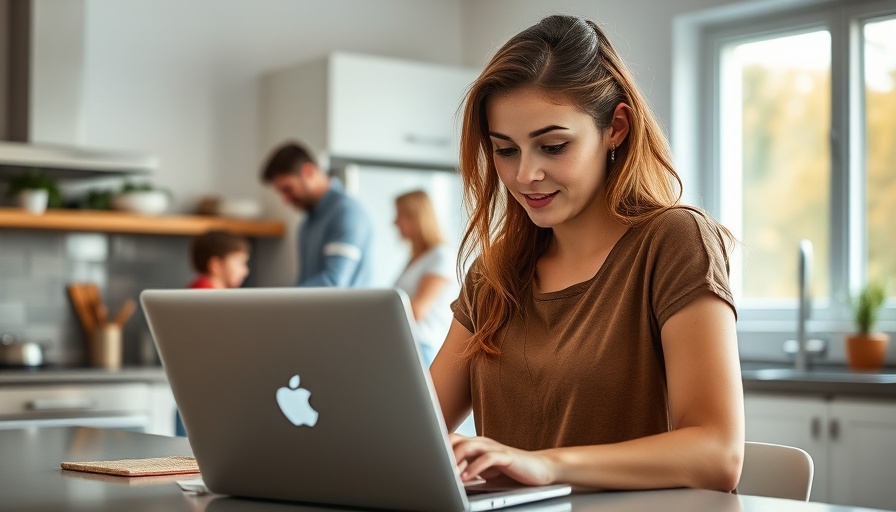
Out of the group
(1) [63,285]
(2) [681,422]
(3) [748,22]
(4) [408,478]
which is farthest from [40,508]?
(3) [748,22]

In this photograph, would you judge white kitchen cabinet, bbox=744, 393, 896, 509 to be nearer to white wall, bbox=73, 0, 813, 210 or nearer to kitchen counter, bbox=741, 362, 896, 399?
kitchen counter, bbox=741, 362, 896, 399

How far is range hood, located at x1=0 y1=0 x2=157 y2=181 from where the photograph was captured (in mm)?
3893

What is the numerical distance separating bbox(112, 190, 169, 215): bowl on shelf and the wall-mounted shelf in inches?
0.9

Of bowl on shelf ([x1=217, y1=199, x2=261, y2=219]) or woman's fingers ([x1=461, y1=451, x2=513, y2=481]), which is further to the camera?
bowl on shelf ([x1=217, y1=199, x2=261, y2=219])

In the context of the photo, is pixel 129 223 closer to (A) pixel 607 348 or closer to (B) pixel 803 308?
(B) pixel 803 308

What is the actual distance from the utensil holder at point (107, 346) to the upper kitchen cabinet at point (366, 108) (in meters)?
1.05

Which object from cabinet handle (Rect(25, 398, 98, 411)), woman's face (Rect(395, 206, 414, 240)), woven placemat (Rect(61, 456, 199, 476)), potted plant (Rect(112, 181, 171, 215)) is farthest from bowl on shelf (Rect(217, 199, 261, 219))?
woven placemat (Rect(61, 456, 199, 476))

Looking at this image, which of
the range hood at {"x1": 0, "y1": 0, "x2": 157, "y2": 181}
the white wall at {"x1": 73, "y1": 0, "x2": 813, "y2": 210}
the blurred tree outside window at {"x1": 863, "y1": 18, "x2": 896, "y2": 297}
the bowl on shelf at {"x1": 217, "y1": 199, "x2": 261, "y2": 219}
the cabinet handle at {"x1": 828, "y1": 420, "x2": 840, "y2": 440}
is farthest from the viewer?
the bowl on shelf at {"x1": 217, "y1": 199, "x2": 261, "y2": 219}

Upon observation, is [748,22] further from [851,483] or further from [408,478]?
[408,478]

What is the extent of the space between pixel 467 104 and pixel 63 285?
3.13 metres

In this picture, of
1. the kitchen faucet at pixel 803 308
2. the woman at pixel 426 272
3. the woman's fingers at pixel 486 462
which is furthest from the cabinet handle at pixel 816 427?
the woman's fingers at pixel 486 462

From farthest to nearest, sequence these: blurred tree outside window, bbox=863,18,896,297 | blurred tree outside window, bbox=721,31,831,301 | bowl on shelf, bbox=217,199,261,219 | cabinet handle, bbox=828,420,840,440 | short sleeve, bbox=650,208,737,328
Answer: bowl on shelf, bbox=217,199,261,219
blurred tree outside window, bbox=721,31,831,301
blurred tree outside window, bbox=863,18,896,297
cabinet handle, bbox=828,420,840,440
short sleeve, bbox=650,208,737,328

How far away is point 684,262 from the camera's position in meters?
1.39

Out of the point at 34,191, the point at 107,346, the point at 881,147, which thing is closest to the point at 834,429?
the point at 881,147
